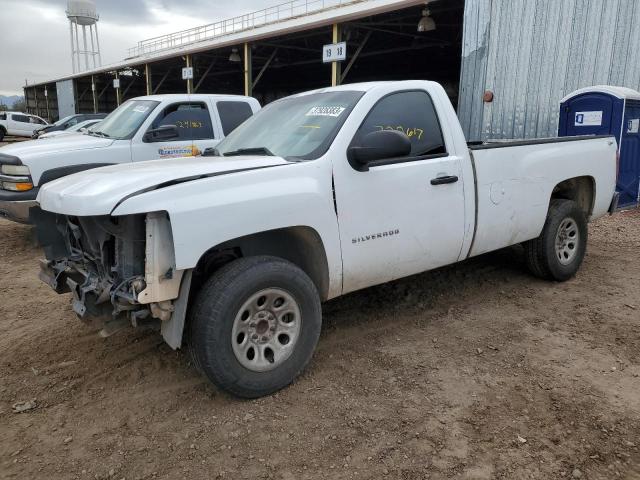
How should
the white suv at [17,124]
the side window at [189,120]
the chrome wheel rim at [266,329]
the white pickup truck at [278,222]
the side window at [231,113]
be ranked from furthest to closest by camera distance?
the white suv at [17,124] < the side window at [231,113] < the side window at [189,120] < the chrome wheel rim at [266,329] < the white pickup truck at [278,222]

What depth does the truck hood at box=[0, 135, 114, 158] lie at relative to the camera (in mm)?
6474

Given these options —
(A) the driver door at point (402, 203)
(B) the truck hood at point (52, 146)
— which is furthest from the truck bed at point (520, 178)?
(B) the truck hood at point (52, 146)

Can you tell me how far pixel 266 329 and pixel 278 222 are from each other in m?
0.66

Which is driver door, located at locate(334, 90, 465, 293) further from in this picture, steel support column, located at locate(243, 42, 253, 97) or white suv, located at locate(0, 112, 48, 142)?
white suv, located at locate(0, 112, 48, 142)

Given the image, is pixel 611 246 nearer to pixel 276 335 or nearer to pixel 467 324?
pixel 467 324

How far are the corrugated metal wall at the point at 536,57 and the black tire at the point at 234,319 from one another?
8.84m

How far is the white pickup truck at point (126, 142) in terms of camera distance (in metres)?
6.30

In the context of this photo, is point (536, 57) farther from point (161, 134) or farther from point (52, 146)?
point (52, 146)

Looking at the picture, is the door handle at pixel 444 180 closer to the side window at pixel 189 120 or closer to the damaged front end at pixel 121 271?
the damaged front end at pixel 121 271

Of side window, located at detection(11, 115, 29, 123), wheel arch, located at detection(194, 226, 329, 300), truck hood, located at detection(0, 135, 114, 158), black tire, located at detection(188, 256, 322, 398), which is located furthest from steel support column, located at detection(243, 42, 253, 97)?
side window, located at detection(11, 115, 29, 123)

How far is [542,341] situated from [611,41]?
8.14 metres

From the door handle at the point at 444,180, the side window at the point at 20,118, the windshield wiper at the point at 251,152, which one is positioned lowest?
the door handle at the point at 444,180

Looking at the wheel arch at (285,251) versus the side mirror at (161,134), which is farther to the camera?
the side mirror at (161,134)

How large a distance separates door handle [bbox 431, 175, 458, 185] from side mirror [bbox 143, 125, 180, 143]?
13.3 ft
